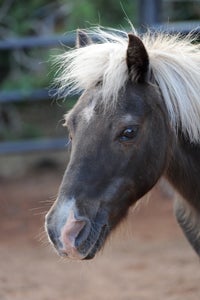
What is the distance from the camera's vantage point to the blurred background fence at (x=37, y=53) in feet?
Result: 27.2

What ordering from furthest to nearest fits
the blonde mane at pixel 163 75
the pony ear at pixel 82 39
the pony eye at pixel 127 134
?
1. the pony ear at pixel 82 39
2. the blonde mane at pixel 163 75
3. the pony eye at pixel 127 134

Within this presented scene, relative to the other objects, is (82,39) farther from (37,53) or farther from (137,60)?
(37,53)

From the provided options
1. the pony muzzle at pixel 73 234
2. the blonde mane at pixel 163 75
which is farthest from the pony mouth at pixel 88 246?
the blonde mane at pixel 163 75

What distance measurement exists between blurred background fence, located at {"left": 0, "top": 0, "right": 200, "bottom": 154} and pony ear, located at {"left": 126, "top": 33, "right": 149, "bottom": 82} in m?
4.33

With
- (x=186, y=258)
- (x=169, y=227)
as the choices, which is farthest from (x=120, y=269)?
(x=169, y=227)

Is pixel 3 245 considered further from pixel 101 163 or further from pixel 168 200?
pixel 101 163

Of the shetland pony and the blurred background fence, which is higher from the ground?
the shetland pony

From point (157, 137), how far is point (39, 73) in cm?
586

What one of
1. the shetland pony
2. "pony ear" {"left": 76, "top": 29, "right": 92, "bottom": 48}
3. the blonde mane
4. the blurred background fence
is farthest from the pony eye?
the blurred background fence

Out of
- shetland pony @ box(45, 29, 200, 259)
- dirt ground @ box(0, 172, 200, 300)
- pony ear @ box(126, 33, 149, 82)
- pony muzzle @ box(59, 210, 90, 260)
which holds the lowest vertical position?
dirt ground @ box(0, 172, 200, 300)

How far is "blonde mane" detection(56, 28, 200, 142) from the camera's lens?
375 centimetres

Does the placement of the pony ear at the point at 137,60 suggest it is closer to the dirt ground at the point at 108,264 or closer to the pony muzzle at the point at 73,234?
the pony muzzle at the point at 73,234

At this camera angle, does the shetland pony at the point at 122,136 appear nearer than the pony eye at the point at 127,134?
Yes

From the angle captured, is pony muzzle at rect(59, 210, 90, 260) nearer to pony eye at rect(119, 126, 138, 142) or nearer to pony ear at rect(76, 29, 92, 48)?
pony eye at rect(119, 126, 138, 142)
